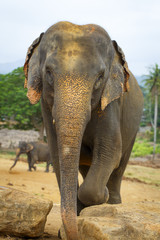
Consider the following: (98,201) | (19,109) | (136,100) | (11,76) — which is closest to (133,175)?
(19,109)

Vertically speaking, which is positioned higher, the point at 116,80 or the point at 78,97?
the point at 116,80

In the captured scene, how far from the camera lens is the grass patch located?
59.1 ft

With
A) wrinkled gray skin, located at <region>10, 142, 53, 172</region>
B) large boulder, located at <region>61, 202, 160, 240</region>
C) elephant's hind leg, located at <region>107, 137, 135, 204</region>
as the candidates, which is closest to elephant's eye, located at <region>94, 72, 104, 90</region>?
large boulder, located at <region>61, 202, 160, 240</region>

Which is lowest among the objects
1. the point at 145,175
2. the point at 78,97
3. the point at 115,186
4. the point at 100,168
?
the point at 145,175

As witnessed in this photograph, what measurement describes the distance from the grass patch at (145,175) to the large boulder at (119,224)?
43.6 feet

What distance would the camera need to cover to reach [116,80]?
400 cm

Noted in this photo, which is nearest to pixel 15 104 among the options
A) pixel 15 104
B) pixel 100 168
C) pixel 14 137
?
pixel 15 104

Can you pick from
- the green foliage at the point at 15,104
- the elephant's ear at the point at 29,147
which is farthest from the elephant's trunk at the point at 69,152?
the green foliage at the point at 15,104

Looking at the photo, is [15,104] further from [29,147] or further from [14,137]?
[14,137]

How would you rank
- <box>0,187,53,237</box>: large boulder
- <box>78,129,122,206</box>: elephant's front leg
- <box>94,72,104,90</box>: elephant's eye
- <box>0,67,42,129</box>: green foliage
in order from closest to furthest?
<box>94,72,104,90</box>: elephant's eye < <box>0,187,53,237</box>: large boulder < <box>78,129,122,206</box>: elephant's front leg < <box>0,67,42,129</box>: green foliage

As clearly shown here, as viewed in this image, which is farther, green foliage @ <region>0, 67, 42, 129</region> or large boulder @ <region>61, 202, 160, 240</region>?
green foliage @ <region>0, 67, 42, 129</region>

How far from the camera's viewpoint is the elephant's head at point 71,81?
2.93 m

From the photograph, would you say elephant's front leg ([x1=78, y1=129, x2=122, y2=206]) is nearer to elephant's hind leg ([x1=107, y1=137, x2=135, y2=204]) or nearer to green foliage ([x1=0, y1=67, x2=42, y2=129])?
elephant's hind leg ([x1=107, y1=137, x2=135, y2=204])

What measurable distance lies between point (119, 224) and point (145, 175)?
1721cm
